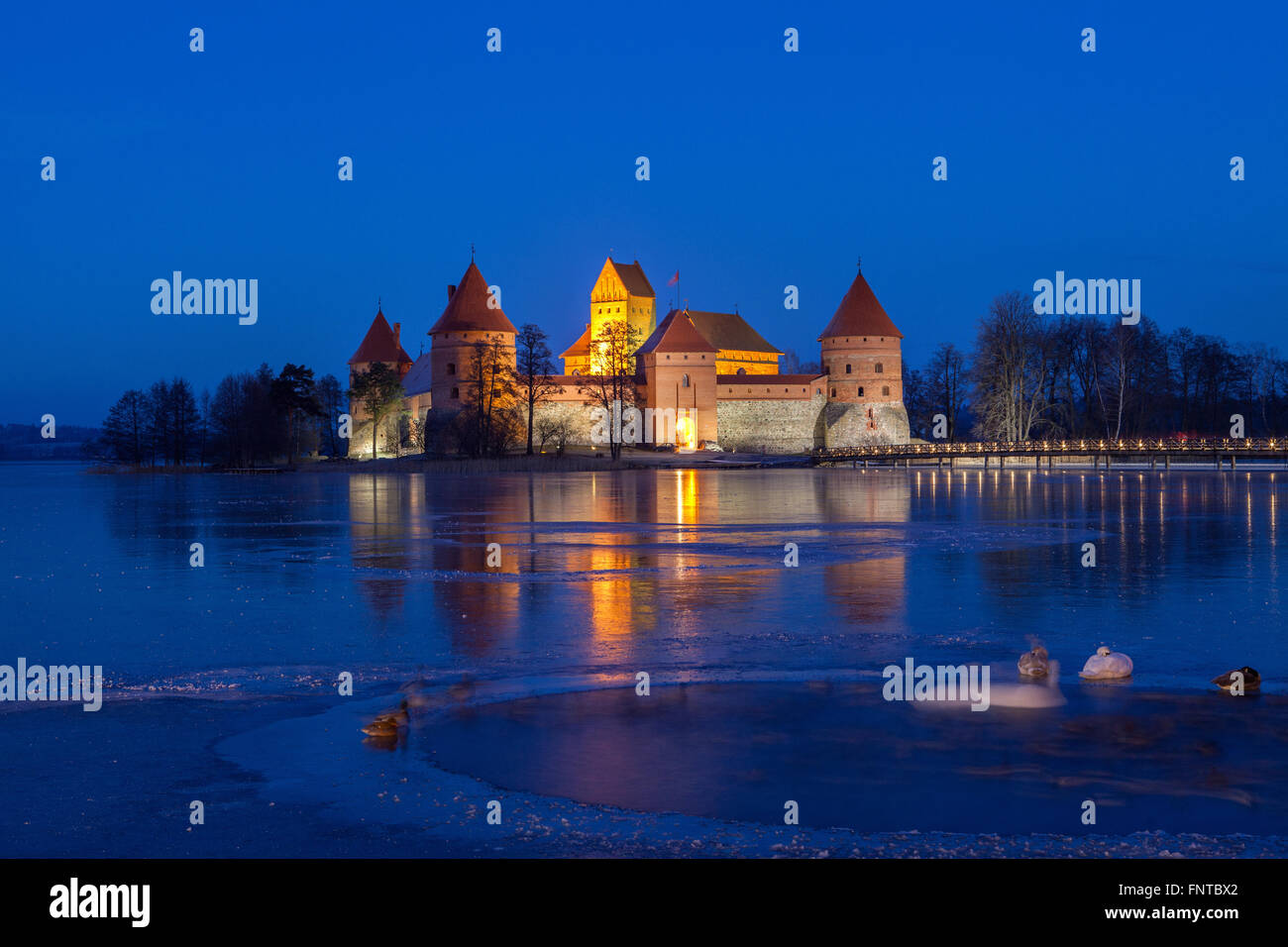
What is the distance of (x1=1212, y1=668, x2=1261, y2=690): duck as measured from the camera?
23.8 feet

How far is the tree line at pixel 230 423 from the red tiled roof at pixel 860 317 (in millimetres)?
33871

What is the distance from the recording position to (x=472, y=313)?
71312mm

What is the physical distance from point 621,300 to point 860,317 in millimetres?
30605

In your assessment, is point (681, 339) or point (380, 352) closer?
point (681, 339)

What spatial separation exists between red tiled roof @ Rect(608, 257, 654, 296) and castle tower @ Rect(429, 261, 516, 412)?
99.0 ft

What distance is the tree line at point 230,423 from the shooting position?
3110 inches

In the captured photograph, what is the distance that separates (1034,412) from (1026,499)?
3681cm

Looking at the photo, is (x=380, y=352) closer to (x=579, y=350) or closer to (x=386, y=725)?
(x=579, y=350)

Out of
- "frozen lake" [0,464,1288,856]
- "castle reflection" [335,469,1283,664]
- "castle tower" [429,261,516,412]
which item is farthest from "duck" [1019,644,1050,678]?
"castle tower" [429,261,516,412]

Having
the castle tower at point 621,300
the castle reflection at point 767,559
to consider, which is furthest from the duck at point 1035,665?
the castle tower at point 621,300

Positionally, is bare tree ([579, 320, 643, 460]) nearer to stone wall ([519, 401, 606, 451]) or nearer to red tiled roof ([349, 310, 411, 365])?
stone wall ([519, 401, 606, 451])

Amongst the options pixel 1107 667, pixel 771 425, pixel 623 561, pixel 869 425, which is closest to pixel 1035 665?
pixel 1107 667
